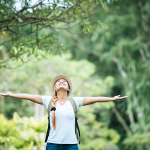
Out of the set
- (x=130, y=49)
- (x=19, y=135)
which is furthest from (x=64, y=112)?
(x=130, y=49)

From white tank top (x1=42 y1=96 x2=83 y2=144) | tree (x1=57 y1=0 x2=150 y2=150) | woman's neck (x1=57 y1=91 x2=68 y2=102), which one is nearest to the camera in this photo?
white tank top (x1=42 y1=96 x2=83 y2=144)

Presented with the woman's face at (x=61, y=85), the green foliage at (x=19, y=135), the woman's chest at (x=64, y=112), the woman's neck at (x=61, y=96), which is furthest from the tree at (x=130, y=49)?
the woman's chest at (x=64, y=112)

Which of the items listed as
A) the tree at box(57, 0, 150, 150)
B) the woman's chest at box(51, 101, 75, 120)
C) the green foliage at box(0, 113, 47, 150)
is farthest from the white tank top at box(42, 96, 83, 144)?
the tree at box(57, 0, 150, 150)

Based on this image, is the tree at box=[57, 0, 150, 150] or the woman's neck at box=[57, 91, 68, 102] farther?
the tree at box=[57, 0, 150, 150]

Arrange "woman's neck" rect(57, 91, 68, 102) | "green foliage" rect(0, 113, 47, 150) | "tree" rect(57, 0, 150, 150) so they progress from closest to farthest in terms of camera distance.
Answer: "woman's neck" rect(57, 91, 68, 102) < "green foliage" rect(0, 113, 47, 150) < "tree" rect(57, 0, 150, 150)

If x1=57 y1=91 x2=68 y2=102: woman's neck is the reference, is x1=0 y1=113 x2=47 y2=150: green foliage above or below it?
below

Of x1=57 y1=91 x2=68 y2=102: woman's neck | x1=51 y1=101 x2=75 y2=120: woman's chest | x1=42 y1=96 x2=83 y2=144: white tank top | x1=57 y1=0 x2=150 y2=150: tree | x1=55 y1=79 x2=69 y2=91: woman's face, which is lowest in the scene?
x1=42 y1=96 x2=83 y2=144: white tank top

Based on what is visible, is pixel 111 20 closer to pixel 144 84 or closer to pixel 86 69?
pixel 86 69

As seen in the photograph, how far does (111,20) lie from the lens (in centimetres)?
930

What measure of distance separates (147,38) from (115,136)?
5596 mm

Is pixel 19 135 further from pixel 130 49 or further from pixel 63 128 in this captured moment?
pixel 130 49

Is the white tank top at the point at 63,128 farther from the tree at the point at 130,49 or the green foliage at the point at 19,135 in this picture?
the tree at the point at 130,49

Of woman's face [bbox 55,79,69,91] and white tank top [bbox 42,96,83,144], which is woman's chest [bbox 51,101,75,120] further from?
woman's face [bbox 55,79,69,91]

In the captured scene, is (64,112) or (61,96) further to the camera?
(61,96)
